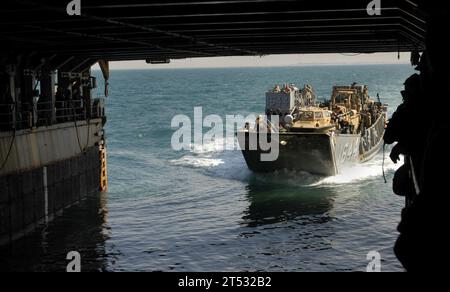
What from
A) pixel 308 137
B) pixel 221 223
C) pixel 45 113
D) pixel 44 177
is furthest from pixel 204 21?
pixel 308 137

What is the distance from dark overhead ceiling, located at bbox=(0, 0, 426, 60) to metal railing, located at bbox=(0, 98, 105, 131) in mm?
3376

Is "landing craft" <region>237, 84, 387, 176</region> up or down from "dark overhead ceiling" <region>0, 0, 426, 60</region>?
down

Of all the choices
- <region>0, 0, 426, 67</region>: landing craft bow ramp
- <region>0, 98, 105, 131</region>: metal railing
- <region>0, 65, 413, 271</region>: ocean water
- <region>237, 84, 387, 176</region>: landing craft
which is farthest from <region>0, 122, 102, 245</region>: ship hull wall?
<region>237, 84, 387, 176</region>: landing craft

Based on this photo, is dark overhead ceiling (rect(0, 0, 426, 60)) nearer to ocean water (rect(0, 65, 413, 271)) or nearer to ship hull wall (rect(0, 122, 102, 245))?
ship hull wall (rect(0, 122, 102, 245))

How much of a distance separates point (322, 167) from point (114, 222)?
1818 centimetres

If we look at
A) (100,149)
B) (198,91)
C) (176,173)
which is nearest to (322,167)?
(176,173)

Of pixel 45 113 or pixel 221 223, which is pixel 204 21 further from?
pixel 45 113

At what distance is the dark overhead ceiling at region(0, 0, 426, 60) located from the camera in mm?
17266

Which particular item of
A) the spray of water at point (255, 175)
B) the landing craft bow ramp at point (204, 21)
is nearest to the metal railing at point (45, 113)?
the landing craft bow ramp at point (204, 21)

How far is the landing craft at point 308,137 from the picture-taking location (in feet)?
139

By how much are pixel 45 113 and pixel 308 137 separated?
1848cm

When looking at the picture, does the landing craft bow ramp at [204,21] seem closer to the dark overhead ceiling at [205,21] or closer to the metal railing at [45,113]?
the dark overhead ceiling at [205,21]

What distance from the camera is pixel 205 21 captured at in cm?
2105
